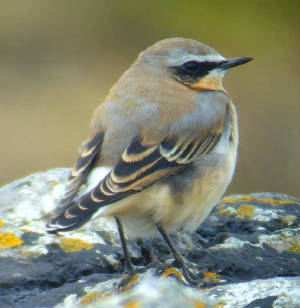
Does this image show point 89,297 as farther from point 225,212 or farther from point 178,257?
point 225,212

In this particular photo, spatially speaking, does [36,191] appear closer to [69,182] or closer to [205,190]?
[69,182]

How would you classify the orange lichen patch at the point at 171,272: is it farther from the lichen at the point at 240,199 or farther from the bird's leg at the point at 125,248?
the lichen at the point at 240,199

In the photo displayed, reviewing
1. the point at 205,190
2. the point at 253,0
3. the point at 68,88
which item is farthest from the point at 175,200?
the point at 253,0

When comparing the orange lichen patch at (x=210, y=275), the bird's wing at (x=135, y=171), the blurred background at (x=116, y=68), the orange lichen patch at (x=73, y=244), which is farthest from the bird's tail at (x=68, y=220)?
the blurred background at (x=116, y=68)

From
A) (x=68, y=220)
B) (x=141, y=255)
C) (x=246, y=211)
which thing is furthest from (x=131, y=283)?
(x=246, y=211)

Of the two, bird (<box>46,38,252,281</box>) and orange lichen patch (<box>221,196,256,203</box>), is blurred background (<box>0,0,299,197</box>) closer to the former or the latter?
orange lichen patch (<box>221,196,256,203</box>)
